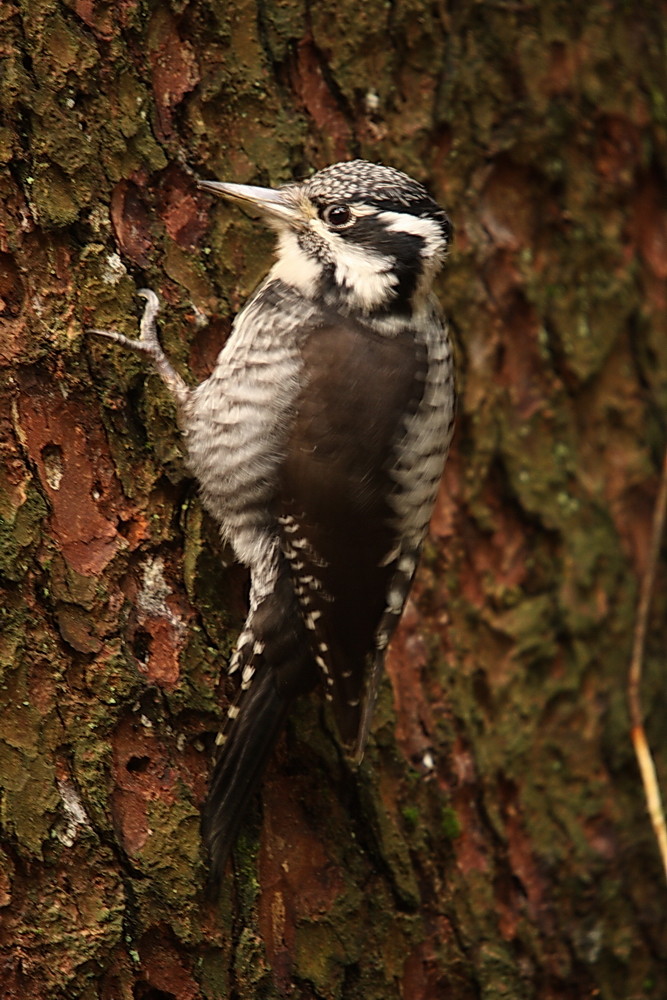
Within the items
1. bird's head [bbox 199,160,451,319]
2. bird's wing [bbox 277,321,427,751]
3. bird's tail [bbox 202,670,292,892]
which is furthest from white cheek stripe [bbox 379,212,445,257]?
bird's tail [bbox 202,670,292,892]

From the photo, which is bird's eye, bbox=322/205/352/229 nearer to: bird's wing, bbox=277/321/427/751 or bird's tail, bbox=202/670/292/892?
bird's wing, bbox=277/321/427/751

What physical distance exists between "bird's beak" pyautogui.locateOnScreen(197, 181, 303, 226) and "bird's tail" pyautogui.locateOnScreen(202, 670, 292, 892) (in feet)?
3.85

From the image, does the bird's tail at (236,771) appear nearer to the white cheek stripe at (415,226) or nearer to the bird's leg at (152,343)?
the bird's leg at (152,343)

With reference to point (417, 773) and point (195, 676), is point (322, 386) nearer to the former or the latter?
point (195, 676)

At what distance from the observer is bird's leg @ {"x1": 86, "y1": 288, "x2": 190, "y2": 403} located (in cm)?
271

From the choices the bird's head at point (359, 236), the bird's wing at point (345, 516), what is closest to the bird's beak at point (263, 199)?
the bird's head at point (359, 236)

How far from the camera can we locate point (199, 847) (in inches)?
103

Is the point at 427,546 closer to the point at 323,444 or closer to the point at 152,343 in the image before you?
the point at 323,444

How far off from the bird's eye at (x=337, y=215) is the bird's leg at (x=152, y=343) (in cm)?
53

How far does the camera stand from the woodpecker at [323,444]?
108 inches

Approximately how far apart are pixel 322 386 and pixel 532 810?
142cm

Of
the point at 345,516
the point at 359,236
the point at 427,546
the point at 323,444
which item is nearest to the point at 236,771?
the point at 345,516

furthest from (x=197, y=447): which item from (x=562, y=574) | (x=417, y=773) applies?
(x=562, y=574)

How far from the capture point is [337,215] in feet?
9.92
